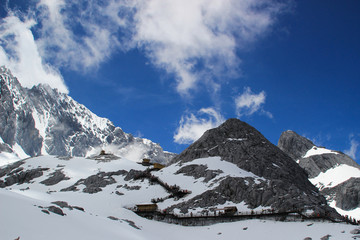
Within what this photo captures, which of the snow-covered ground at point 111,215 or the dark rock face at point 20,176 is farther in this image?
the dark rock face at point 20,176

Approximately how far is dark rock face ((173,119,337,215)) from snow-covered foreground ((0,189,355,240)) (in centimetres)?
1229

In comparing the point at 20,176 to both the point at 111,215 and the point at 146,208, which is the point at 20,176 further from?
the point at 111,215

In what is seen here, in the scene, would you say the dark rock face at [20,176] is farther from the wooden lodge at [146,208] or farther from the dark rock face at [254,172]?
the wooden lodge at [146,208]

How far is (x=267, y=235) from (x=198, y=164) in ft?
169

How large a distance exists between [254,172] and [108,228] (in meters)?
59.9

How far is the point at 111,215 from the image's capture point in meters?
56.7

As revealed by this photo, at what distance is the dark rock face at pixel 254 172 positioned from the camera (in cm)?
6488

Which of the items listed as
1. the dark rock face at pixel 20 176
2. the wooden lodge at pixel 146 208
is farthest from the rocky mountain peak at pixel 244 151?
the dark rock face at pixel 20 176

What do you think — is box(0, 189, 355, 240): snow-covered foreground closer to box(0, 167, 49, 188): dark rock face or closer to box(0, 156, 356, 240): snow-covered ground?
box(0, 156, 356, 240): snow-covered ground

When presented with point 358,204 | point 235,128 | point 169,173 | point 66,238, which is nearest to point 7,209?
point 66,238

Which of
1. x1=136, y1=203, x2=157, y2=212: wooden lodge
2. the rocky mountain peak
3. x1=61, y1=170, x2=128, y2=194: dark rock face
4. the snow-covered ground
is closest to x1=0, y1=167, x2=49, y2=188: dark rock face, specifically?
the snow-covered ground

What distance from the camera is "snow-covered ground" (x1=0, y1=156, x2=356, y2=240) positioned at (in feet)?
77.0

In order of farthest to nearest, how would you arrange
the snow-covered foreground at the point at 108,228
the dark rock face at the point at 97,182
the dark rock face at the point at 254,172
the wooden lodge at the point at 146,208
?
1. the dark rock face at the point at 97,182
2. the wooden lodge at the point at 146,208
3. the dark rock face at the point at 254,172
4. the snow-covered foreground at the point at 108,228

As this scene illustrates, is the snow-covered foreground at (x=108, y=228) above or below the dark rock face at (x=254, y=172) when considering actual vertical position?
below
